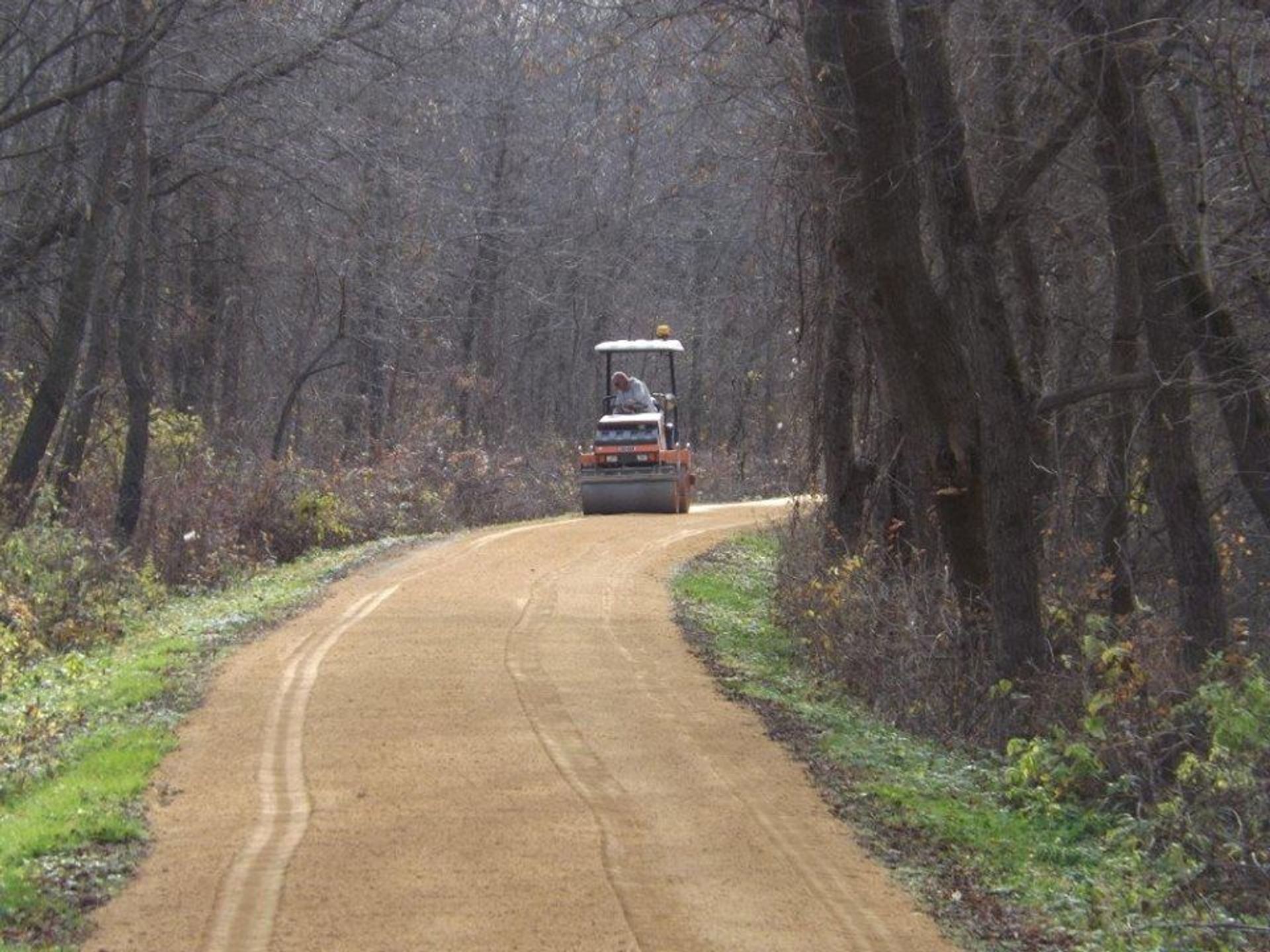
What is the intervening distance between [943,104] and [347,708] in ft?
23.3

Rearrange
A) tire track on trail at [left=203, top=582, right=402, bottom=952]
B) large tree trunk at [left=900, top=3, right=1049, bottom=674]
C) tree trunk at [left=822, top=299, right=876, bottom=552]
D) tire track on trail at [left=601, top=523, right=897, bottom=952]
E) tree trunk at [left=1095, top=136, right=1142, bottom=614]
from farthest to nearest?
tree trunk at [left=822, top=299, right=876, bottom=552], tree trunk at [left=1095, top=136, right=1142, bottom=614], large tree trunk at [left=900, top=3, right=1049, bottom=674], tire track on trail at [left=601, top=523, right=897, bottom=952], tire track on trail at [left=203, top=582, right=402, bottom=952]

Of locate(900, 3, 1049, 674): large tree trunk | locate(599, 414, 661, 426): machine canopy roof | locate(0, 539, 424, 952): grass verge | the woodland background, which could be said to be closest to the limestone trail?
locate(0, 539, 424, 952): grass verge

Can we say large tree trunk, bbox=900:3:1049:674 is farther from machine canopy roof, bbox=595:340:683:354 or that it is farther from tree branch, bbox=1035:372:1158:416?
machine canopy roof, bbox=595:340:683:354

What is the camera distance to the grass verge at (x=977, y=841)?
798 centimetres

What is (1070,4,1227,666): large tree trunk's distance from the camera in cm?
1334

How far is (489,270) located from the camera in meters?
46.6

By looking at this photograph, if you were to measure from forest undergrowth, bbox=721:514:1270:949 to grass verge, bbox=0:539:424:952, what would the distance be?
4506mm

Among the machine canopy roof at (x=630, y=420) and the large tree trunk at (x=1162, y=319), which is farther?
Answer: the machine canopy roof at (x=630, y=420)

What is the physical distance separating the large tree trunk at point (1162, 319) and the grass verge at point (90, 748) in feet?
25.5

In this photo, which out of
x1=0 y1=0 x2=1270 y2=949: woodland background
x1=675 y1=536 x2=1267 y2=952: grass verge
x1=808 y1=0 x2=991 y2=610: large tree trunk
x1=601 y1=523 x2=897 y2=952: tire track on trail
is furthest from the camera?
x1=808 y1=0 x2=991 y2=610: large tree trunk

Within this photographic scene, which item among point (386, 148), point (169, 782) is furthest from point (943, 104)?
point (386, 148)

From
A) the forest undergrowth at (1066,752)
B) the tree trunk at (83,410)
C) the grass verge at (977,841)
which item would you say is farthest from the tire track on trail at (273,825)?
the tree trunk at (83,410)

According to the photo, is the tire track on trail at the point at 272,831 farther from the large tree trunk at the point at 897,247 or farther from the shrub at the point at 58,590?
the large tree trunk at the point at 897,247

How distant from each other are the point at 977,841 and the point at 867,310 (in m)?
5.65
